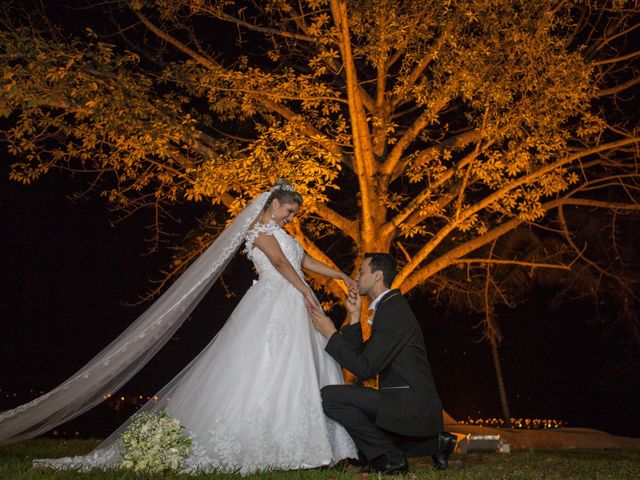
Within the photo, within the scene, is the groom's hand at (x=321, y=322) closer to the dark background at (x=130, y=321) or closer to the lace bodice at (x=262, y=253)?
the lace bodice at (x=262, y=253)

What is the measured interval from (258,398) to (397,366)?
1044mm

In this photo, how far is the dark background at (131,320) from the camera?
63.8 ft

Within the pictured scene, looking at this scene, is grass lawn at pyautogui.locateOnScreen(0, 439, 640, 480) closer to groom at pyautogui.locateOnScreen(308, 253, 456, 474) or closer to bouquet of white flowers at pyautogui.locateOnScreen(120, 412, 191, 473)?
bouquet of white flowers at pyautogui.locateOnScreen(120, 412, 191, 473)

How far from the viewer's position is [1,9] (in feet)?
35.8

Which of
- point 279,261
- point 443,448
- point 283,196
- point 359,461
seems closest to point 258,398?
point 359,461

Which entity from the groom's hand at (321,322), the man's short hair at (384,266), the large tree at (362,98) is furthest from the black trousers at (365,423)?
the large tree at (362,98)

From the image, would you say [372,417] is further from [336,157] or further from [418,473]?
[336,157]

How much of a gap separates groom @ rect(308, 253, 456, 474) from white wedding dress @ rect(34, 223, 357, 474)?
0.24 meters

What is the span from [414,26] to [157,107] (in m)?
3.61

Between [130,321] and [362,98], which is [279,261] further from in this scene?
[130,321]

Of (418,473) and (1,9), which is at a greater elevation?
(1,9)

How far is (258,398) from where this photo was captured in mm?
5965

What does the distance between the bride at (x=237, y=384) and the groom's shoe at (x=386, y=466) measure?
311mm

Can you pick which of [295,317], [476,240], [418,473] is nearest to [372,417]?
[418,473]
